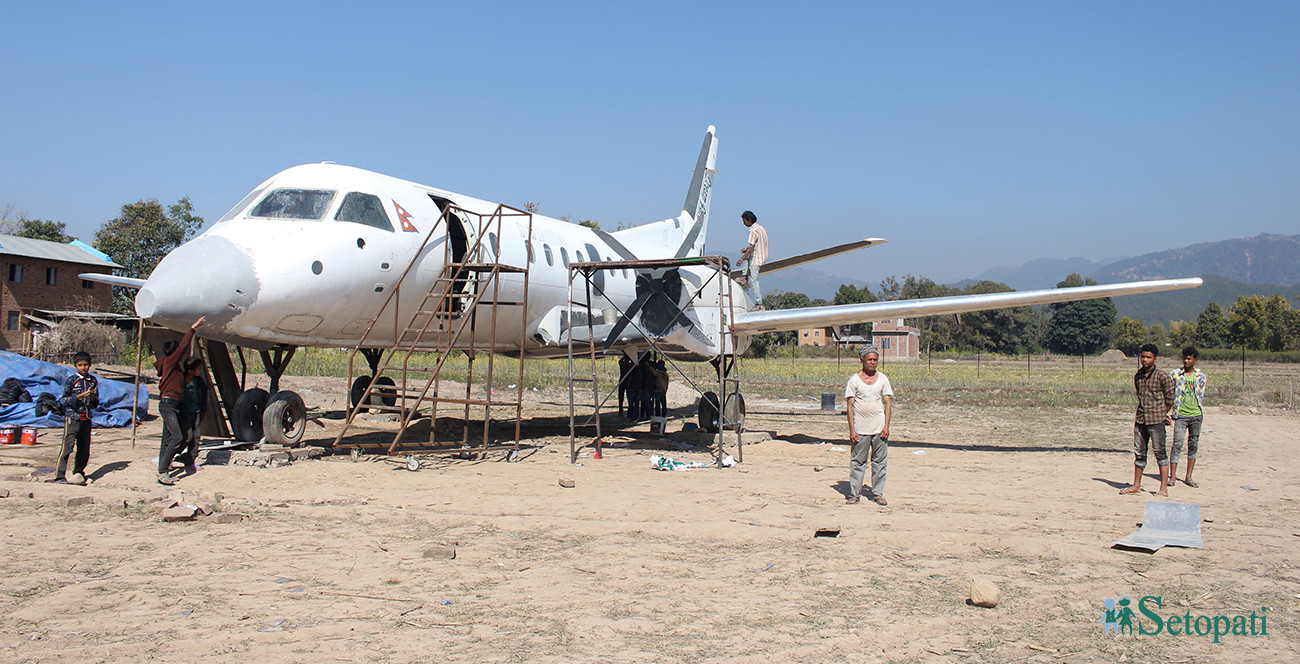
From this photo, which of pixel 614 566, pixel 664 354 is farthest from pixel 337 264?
pixel 664 354

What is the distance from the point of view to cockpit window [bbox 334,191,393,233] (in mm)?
9906

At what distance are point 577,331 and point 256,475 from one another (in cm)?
578

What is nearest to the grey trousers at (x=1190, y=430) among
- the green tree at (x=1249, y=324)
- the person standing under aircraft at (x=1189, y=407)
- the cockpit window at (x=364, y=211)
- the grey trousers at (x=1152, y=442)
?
the person standing under aircraft at (x=1189, y=407)

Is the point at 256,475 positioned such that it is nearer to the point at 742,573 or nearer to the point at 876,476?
the point at 742,573

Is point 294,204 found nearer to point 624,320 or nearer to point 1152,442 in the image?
point 624,320

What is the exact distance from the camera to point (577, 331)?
13.6 m

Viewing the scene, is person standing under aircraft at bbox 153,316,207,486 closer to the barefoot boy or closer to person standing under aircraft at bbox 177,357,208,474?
person standing under aircraft at bbox 177,357,208,474

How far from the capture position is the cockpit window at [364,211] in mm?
9906

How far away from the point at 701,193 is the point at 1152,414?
45.3ft

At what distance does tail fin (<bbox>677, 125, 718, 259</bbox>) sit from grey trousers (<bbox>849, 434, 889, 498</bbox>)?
12.9 m

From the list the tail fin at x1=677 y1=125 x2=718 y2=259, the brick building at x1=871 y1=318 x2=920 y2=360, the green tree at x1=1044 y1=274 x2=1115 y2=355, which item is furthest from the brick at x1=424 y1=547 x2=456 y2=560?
the green tree at x1=1044 y1=274 x2=1115 y2=355

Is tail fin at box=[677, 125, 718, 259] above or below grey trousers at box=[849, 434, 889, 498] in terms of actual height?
above

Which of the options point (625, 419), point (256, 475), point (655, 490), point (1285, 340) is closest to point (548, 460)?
point (655, 490)

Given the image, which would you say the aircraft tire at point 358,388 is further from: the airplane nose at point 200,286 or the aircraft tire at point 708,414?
the aircraft tire at point 708,414
